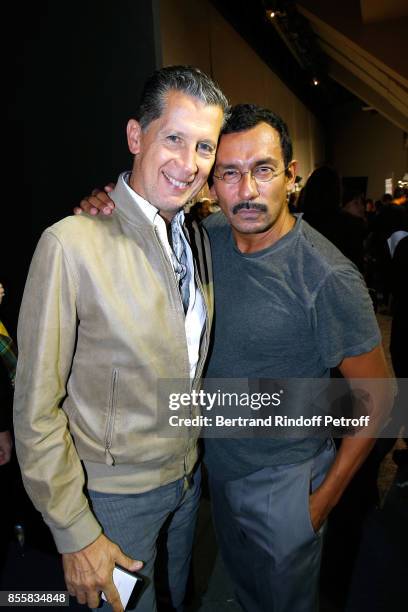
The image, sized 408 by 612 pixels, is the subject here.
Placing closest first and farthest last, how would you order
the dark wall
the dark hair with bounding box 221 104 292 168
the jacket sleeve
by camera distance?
Result: the jacket sleeve < the dark hair with bounding box 221 104 292 168 < the dark wall

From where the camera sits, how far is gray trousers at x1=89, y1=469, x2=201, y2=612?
47.0 inches

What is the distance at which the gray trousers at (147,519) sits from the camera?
119 centimetres

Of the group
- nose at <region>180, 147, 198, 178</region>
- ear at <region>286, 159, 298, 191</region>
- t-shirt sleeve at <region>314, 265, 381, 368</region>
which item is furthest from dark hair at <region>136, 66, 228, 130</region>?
t-shirt sleeve at <region>314, 265, 381, 368</region>

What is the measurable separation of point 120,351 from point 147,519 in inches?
19.3

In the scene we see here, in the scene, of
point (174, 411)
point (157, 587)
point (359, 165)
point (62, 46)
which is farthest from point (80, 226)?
point (359, 165)

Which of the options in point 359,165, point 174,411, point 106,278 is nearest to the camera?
point 106,278

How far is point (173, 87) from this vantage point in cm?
121

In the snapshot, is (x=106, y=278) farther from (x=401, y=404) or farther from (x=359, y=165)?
(x=359, y=165)

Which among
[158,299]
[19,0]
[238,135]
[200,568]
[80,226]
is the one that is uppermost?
[19,0]

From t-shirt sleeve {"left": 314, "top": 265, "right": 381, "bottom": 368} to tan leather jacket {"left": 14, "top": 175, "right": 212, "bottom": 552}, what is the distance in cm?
40

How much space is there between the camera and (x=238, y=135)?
1410 mm

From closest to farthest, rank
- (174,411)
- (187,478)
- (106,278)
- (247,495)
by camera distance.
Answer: (106,278) → (174,411) → (187,478) → (247,495)

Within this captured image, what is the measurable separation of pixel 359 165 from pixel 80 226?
18933mm

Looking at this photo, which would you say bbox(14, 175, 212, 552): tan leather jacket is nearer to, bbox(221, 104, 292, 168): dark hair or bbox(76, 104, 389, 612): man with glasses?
bbox(76, 104, 389, 612): man with glasses
